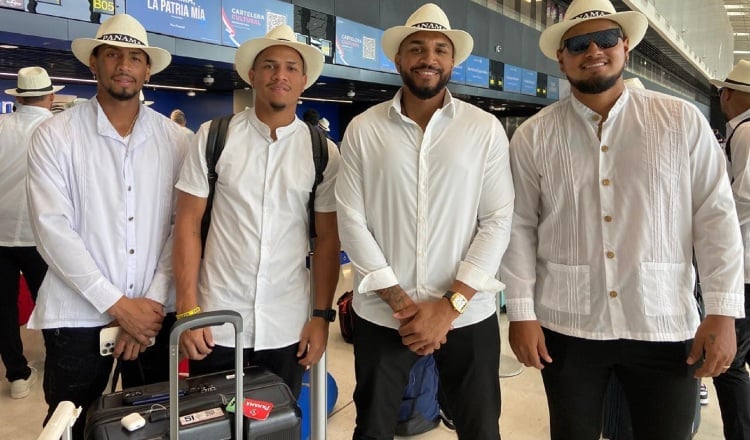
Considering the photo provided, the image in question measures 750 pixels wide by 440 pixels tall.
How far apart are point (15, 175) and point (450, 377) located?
361cm

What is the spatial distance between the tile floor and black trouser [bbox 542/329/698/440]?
1374mm

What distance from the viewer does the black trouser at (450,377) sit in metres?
1.96

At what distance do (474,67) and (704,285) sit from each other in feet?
37.1

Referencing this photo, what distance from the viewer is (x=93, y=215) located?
79.7 inches

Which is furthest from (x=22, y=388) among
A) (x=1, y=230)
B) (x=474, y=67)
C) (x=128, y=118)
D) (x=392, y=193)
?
(x=474, y=67)

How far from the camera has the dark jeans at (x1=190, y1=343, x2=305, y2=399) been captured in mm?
2080

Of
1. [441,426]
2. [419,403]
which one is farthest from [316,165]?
[441,426]

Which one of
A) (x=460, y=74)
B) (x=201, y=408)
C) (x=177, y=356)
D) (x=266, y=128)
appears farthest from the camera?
(x=460, y=74)

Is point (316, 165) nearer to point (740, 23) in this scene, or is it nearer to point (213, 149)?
point (213, 149)

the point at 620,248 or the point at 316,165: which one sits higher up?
the point at 316,165

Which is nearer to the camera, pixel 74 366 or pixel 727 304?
pixel 727 304

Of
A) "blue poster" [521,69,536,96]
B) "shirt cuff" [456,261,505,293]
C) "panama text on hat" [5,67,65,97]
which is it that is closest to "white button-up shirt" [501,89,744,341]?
"shirt cuff" [456,261,505,293]

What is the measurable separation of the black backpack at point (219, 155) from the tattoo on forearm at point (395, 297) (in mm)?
462

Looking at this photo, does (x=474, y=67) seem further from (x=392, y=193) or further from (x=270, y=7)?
(x=392, y=193)
